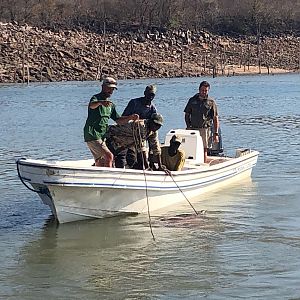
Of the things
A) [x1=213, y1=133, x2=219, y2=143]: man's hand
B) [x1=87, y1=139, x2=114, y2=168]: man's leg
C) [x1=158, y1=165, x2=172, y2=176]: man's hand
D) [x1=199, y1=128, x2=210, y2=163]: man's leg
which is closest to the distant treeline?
[x1=213, y1=133, x2=219, y2=143]: man's hand

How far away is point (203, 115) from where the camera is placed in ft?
56.9

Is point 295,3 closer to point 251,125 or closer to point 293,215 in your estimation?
point 251,125

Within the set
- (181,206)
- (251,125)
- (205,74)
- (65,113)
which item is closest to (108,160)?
(181,206)

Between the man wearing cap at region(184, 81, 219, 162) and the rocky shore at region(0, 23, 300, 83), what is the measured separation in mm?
72261

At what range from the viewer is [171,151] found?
15.4 meters

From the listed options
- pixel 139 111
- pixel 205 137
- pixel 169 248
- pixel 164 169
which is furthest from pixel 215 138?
pixel 169 248

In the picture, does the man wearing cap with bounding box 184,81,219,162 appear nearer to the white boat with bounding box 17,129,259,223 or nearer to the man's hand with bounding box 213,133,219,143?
the man's hand with bounding box 213,133,219,143

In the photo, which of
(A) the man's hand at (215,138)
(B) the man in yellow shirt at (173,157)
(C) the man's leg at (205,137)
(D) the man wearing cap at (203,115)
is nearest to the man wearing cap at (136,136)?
(B) the man in yellow shirt at (173,157)

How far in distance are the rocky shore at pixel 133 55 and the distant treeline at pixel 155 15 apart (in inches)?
145

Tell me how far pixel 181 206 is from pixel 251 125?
1832 cm

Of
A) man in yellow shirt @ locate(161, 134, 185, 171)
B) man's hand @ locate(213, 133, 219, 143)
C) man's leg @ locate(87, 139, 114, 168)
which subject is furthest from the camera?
man's hand @ locate(213, 133, 219, 143)

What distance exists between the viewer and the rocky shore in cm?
9344

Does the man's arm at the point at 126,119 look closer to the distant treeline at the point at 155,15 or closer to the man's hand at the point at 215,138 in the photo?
the man's hand at the point at 215,138

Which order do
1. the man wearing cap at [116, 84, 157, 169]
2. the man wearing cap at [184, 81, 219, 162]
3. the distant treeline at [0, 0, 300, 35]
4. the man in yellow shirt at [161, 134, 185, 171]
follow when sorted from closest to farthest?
the man wearing cap at [116, 84, 157, 169]
the man in yellow shirt at [161, 134, 185, 171]
the man wearing cap at [184, 81, 219, 162]
the distant treeline at [0, 0, 300, 35]
